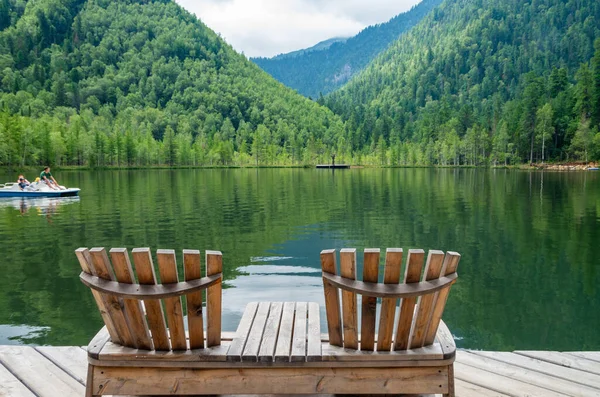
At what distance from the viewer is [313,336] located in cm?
404

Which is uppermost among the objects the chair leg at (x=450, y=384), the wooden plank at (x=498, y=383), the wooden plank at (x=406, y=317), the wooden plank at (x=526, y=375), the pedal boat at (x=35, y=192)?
the wooden plank at (x=406, y=317)

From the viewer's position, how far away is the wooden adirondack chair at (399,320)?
143 inches

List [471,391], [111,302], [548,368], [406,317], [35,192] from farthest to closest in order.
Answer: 1. [35,192]
2. [548,368]
3. [471,391]
4. [406,317]
5. [111,302]

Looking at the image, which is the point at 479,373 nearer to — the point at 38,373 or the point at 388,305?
the point at 388,305

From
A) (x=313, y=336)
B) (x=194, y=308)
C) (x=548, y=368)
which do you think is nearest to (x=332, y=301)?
(x=313, y=336)

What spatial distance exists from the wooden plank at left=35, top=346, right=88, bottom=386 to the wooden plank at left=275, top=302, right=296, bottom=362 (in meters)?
2.49

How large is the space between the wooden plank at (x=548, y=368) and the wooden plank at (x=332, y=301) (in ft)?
9.68

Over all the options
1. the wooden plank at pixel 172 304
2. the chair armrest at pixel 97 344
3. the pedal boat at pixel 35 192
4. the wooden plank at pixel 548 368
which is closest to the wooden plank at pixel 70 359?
the chair armrest at pixel 97 344

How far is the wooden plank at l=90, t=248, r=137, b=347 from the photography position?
3.63 m

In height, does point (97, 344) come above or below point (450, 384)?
above

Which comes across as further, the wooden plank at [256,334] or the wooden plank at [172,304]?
the wooden plank at [256,334]

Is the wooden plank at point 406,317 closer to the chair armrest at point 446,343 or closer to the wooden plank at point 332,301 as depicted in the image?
the chair armrest at point 446,343

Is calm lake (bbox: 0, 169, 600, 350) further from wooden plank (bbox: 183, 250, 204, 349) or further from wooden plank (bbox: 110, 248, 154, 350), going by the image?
wooden plank (bbox: 110, 248, 154, 350)

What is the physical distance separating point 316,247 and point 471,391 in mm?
13679
